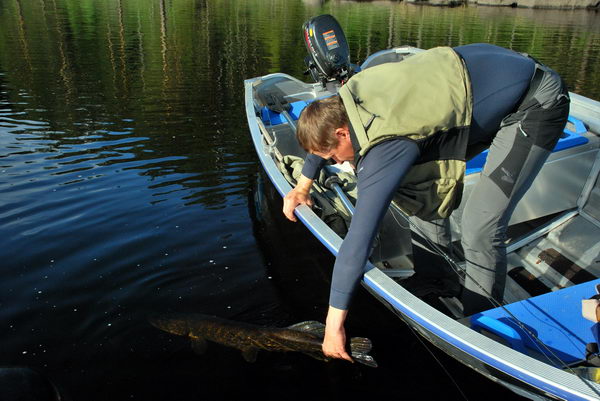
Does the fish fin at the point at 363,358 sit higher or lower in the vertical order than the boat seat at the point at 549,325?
lower

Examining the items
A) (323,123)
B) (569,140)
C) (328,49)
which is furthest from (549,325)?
(328,49)

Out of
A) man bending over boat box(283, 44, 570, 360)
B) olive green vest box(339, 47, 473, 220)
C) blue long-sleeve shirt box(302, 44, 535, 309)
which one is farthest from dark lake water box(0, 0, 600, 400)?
olive green vest box(339, 47, 473, 220)

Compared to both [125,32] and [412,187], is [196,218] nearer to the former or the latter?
[412,187]

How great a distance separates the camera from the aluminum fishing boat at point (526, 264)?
8.39 feet

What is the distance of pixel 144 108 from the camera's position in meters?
11.0

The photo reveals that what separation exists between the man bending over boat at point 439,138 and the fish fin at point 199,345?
1.56 metres

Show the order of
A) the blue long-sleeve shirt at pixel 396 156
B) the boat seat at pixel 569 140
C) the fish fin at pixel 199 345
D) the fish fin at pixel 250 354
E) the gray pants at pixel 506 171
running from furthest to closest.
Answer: the boat seat at pixel 569 140, the fish fin at pixel 199 345, the fish fin at pixel 250 354, the gray pants at pixel 506 171, the blue long-sleeve shirt at pixel 396 156

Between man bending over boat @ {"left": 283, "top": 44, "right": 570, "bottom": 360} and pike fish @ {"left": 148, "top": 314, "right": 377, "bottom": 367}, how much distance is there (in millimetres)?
750

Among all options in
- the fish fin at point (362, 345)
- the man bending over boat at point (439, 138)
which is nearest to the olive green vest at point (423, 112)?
the man bending over boat at point (439, 138)

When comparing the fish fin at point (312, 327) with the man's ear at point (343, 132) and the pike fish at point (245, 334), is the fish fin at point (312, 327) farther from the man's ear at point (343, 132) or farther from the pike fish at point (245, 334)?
the man's ear at point (343, 132)

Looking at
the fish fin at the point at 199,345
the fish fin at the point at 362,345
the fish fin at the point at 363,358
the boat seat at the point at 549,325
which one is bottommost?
the fish fin at the point at 199,345

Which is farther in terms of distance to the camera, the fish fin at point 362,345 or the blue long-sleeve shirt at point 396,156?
the fish fin at point 362,345

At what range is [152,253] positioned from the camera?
5168 millimetres

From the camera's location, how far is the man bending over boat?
2.48 m
